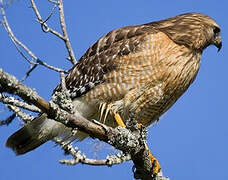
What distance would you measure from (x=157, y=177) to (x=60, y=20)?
194 cm

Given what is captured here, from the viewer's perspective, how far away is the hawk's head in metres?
5.93

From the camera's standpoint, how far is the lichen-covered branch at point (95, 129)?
331 centimetres

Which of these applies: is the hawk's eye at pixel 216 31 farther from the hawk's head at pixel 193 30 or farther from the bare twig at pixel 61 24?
the bare twig at pixel 61 24

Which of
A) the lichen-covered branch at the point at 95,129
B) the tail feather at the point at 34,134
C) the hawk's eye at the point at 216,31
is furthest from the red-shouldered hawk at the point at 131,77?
the lichen-covered branch at the point at 95,129

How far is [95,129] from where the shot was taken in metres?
4.12

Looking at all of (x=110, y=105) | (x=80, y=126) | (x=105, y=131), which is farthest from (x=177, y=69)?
(x=80, y=126)

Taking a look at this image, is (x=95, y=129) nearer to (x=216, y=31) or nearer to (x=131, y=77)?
(x=131, y=77)

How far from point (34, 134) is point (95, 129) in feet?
5.63

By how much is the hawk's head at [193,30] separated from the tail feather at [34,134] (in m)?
1.72

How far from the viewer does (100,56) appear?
5902 mm

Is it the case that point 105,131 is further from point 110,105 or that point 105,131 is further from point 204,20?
point 204,20

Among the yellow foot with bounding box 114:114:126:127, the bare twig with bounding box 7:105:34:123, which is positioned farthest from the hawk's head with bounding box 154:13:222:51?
the bare twig with bounding box 7:105:34:123

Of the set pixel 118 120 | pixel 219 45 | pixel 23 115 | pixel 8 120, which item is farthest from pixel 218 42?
pixel 8 120

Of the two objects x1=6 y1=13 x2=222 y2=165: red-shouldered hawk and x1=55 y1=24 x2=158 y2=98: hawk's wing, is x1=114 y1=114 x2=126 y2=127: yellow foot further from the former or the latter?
x1=55 y1=24 x2=158 y2=98: hawk's wing
